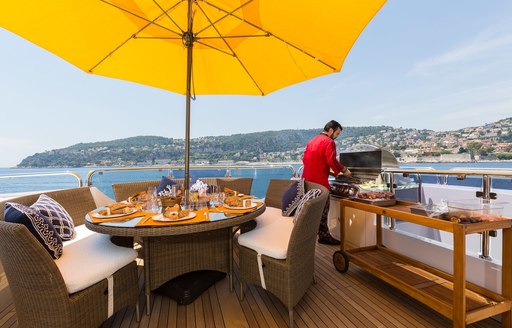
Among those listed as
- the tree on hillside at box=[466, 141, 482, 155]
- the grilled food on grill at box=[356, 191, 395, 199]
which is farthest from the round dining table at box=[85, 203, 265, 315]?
the tree on hillside at box=[466, 141, 482, 155]

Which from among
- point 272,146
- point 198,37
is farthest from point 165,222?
point 272,146

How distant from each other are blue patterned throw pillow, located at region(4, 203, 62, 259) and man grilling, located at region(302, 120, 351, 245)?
2756 millimetres

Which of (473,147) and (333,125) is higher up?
(333,125)

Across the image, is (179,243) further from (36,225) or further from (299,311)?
(299,311)

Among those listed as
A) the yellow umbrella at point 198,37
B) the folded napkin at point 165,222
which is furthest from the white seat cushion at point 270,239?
the yellow umbrella at point 198,37

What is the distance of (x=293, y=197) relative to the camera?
107 inches

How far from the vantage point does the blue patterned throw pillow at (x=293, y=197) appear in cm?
267

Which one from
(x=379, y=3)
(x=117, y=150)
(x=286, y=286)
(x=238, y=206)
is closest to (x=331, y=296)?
(x=286, y=286)

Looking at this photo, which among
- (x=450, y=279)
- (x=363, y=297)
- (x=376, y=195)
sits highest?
(x=376, y=195)

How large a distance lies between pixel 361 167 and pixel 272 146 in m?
8.21

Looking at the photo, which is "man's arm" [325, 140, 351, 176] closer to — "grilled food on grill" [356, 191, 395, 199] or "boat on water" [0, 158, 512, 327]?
"boat on water" [0, 158, 512, 327]

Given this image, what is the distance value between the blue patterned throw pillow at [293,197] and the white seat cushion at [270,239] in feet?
1.01

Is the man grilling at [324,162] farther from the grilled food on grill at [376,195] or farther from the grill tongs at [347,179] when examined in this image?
the grilled food on grill at [376,195]

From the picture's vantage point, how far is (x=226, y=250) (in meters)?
2.21
